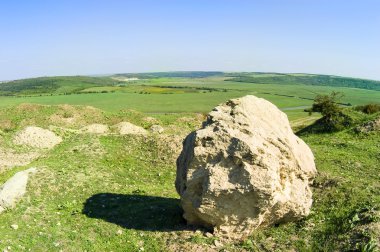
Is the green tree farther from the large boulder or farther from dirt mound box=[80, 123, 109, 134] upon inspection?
the large boulder

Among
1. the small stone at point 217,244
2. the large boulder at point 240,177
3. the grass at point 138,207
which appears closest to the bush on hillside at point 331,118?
the grass at point 138,207

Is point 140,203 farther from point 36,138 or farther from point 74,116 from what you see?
point 74,116

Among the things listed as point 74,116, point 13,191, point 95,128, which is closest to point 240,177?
point 13,191

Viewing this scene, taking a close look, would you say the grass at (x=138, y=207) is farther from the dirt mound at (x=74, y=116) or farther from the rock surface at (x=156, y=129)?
the dirt mound at (x=74, y=116)

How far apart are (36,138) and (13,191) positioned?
17559mm

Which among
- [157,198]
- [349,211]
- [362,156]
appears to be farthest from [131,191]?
[362,156]

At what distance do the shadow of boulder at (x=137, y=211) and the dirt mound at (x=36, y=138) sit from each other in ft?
57.7

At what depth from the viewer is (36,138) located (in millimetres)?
37438

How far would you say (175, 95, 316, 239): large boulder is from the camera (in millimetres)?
15766

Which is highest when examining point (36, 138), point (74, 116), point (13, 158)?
point (74, 116)

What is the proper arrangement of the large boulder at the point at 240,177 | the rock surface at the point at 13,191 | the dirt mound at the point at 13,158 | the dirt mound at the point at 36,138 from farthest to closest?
the dirt mound at the point at 36,138
the dirt mound at the point at 13,158
the rock surface at the point at 13,191
the large boulder at the point at 240,177

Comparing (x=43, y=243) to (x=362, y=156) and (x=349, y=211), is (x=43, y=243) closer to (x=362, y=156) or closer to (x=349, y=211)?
(x=349, y=211)

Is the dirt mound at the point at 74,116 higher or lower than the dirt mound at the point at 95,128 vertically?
higher

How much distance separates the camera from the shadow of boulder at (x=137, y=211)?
18312 millimetres
